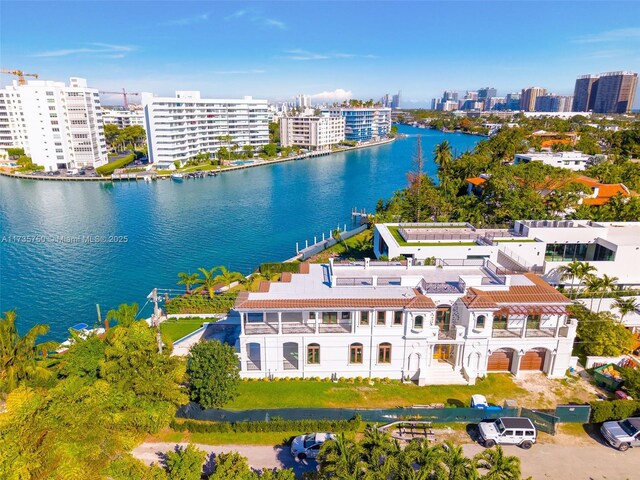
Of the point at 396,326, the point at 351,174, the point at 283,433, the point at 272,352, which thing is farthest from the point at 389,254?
the point at 351,174

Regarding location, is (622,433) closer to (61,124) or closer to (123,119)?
(61,124)

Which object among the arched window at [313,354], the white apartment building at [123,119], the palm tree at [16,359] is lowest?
A: the arched window at [313,354]

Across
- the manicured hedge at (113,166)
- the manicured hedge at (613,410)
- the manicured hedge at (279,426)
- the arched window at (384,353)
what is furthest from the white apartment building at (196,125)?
the manicured hedge at (613,410)

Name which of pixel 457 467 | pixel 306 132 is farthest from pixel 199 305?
pixel 306 132

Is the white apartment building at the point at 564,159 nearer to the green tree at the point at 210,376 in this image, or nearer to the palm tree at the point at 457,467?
the green tree at the point at 210,376

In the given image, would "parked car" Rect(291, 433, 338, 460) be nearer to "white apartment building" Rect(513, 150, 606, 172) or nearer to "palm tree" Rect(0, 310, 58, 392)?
"palm tree" Rect(0, 310, 58, 392)

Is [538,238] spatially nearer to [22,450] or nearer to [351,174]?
[22,450]
